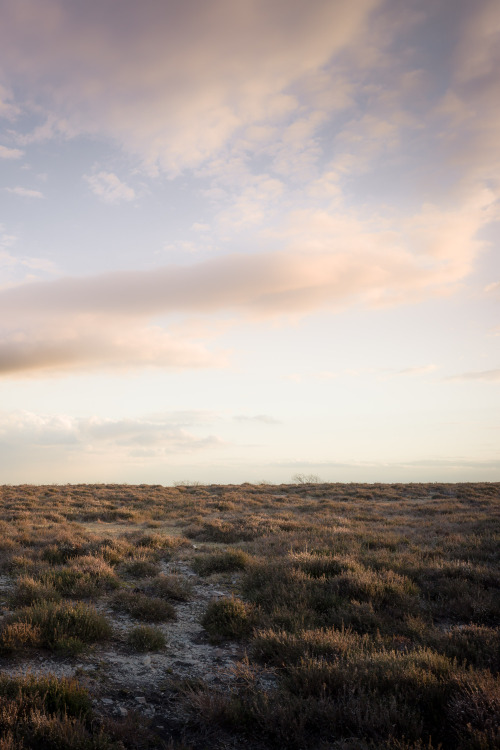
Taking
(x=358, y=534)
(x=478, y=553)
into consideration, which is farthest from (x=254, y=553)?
(x=478, y=553)

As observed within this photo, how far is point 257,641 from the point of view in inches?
240

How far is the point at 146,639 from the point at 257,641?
1.75 metres

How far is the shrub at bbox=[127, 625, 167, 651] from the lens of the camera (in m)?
6.33

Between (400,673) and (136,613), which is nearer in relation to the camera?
(400,673)

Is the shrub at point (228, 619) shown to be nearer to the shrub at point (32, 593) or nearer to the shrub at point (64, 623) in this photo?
the shrub at point (64, 623)

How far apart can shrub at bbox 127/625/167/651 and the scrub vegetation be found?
0.06 ft

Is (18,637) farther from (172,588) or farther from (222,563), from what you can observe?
(222,563)

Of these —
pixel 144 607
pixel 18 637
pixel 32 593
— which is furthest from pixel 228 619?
pixel 32 593

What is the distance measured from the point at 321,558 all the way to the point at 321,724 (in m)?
5.71

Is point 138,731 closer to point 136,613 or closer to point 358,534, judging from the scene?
point 136,613

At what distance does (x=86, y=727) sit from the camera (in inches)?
172

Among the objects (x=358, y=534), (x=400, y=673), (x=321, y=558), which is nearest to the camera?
(x=400, y=673)

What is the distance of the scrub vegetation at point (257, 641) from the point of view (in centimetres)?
420

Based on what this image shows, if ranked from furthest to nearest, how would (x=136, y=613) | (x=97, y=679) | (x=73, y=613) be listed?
1. (x=136, y=613)
2. (x=73, y=613)
3. (x=97, y=679)
